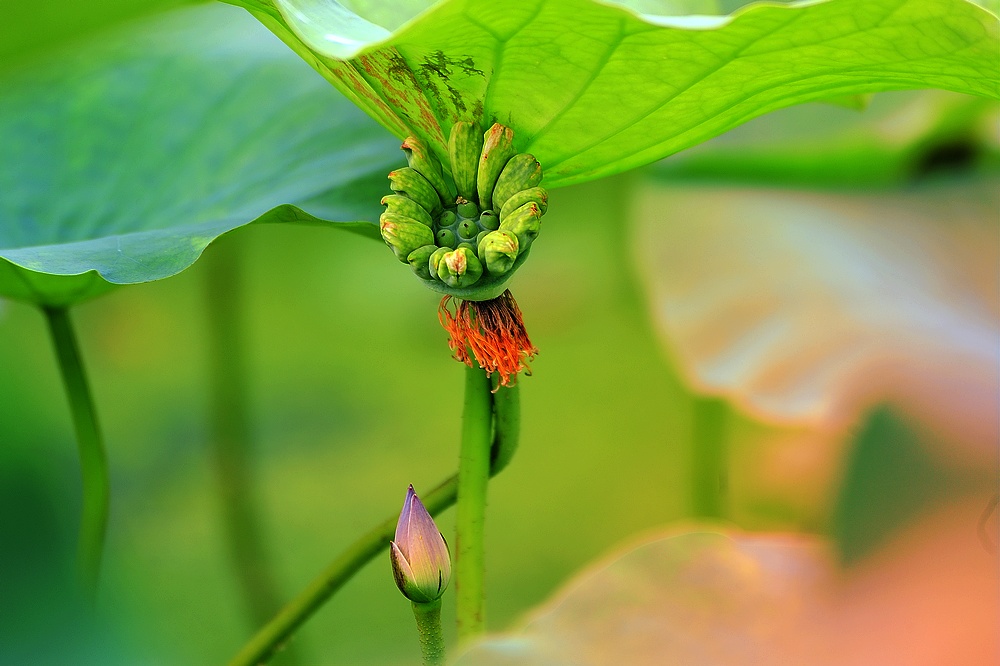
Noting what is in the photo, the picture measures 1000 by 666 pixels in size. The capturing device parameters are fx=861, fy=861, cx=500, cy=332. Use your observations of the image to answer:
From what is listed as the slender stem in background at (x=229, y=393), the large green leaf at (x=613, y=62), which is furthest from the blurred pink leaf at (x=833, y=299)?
the slender stem in background at (x=229, y=393)

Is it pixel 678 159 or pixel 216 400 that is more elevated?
pixel 678 159

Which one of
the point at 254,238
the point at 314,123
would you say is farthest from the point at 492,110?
the point at 254,238

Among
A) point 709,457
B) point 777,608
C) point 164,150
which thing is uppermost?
point 164,150

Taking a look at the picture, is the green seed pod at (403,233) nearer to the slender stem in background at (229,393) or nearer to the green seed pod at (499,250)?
the green seed pod at (499,250)

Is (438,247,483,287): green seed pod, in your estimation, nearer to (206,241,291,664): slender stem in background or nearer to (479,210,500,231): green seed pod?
(479,210,500,231): green seed pod

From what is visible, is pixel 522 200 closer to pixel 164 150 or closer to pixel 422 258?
pixel 422 258

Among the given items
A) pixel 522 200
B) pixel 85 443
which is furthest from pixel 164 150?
pixel 522 200

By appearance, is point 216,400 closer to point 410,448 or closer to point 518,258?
point 410,448
